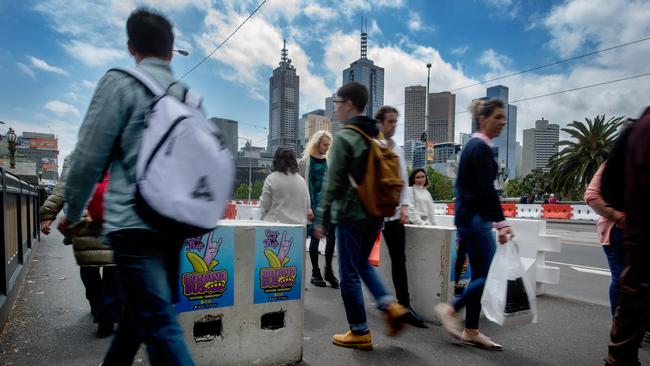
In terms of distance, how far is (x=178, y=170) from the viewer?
5.13 ft

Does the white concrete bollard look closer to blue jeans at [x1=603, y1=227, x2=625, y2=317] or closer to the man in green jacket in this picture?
blue jeans at [x1=603, y1=227, x2=625, y2=317]

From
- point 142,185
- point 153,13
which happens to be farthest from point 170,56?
point 142,185

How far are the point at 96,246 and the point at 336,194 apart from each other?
6.48 feet

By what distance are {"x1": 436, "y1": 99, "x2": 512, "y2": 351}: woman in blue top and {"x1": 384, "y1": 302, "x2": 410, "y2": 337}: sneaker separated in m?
0.64

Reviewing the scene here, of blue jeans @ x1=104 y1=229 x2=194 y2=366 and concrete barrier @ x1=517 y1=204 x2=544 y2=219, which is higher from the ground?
blue jeans @ x1=104 y1=229 x2=194 y2=366

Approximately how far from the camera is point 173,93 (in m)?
1.76

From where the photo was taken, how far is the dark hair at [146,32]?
1.86m

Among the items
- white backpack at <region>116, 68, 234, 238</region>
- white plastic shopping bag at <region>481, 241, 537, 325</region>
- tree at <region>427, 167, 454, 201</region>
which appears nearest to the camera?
white backpack at <region>116, 68, 234, 238</region>

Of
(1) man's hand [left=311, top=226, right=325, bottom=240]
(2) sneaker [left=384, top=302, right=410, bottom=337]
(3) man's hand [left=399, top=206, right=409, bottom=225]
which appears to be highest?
(3) man's hand [left=399, top=206, right=409, bottom=225]

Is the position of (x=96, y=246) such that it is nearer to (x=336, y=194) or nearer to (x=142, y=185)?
(x=336, y=194)

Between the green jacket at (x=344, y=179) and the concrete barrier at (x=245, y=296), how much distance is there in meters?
0.26

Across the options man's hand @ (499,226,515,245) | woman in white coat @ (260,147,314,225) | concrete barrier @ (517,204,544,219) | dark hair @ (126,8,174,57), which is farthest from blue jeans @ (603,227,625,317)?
concrete barrier @ (517,204,544,219)

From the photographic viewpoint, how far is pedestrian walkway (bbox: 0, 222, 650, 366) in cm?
309

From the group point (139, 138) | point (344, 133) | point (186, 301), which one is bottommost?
point (186, 301)
